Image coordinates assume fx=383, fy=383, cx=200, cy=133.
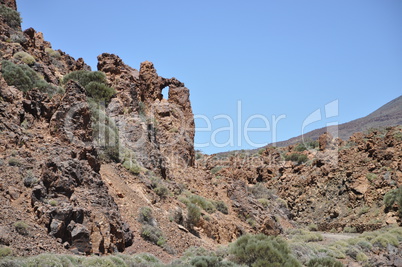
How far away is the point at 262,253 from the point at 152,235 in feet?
12.6

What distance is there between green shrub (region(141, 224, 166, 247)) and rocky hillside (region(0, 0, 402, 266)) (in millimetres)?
50

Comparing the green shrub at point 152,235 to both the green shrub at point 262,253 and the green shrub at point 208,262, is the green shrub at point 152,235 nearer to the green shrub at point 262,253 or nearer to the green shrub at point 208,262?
the green shrub at point 208,262

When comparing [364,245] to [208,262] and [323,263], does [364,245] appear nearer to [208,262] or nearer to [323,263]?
[323,263]

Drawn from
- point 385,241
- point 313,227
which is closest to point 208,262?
point 385,241

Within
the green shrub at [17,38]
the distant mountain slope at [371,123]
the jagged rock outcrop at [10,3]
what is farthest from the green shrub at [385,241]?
the distant mountain slope at [371,123]

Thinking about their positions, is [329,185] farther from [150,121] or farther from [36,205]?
[36,205]

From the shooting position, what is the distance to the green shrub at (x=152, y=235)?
13.3 metres

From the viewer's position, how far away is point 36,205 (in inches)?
406

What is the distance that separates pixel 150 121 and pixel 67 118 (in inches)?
357

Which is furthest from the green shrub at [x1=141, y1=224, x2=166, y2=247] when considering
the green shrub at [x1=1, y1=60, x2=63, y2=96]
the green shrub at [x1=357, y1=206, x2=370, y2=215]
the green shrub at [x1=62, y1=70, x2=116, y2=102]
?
the green shrub at [x1=357, y1=206, x2=370, y2=215]

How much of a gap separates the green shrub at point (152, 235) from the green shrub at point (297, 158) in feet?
113

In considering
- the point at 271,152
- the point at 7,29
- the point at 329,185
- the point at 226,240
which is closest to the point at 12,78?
the point at 7,29

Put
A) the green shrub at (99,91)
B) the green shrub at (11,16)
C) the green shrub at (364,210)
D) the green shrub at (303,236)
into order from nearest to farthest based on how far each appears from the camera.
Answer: the green shrub at (303,236), the green shrub at (99,91), the green shrub at (11,16), the green shrub at (364,210)

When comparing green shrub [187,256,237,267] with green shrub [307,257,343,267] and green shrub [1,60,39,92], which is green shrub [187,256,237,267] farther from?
green shrub [1,60,39,92]
